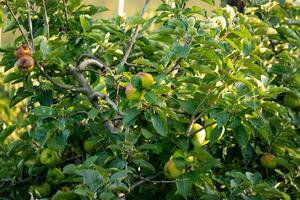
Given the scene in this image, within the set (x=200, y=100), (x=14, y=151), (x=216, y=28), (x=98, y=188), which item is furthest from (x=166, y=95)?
(x=14, y=151)

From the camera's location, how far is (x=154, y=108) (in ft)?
6.04

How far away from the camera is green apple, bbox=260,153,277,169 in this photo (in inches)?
85.4

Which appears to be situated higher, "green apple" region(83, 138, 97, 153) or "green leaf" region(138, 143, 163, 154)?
"green leaf" region(138, 143, 163, 154)

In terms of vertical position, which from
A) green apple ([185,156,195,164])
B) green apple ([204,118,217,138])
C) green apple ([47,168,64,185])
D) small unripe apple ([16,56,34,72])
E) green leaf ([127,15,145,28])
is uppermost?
green leaf ([127,15,145,28])

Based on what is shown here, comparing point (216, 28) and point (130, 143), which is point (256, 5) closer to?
point (216, 28)

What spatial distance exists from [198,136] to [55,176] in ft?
1.62

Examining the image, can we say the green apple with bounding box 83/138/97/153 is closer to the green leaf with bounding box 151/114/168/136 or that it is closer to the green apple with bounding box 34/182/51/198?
the green apple with bounding box 34/182/51/198

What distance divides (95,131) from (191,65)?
35 cm

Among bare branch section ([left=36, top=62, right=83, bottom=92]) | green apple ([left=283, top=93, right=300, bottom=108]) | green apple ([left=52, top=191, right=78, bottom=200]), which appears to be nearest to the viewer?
green apple ([left=52, top=191, right=78, bottom=200])

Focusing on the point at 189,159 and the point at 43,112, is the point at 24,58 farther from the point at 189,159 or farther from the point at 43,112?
the point at 189,159

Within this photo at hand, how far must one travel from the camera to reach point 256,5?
2.52 m

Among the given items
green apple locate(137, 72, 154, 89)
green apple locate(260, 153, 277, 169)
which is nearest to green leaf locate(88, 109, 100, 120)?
green apple locate(137, 72, 154, 89)

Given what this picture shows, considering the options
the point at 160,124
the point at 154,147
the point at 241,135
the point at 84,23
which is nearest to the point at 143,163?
the point at 154,147

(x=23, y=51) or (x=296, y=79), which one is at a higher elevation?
(x=23, y=51)
